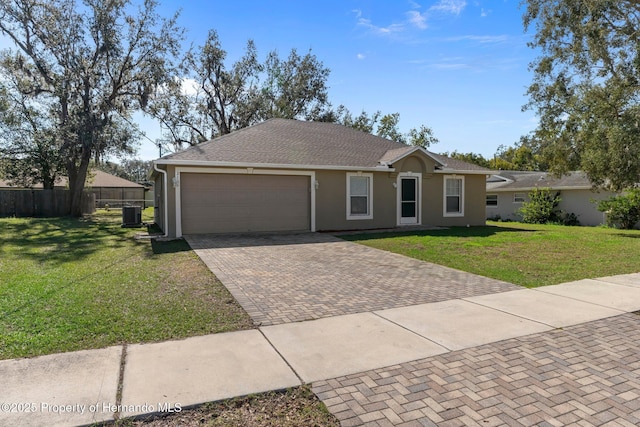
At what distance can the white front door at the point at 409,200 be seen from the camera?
53.1 ft

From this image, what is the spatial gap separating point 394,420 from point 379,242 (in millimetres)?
9484

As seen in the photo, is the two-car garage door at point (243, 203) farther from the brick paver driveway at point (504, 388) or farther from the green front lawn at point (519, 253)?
the brick paver driveway at point (504, 388)

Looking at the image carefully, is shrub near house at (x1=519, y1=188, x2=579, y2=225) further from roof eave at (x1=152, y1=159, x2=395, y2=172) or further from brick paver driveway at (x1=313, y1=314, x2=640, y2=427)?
Result: brick paver driveway at (x1=313, y1=314, x2=640, y2=427)

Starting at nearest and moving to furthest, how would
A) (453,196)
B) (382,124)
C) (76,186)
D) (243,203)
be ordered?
(243,203) → (453,196) → (76,186) → (382,124)

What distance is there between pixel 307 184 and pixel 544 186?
18.5 meters

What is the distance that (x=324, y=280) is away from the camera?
7266mm

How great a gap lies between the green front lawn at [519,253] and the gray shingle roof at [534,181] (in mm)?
11273

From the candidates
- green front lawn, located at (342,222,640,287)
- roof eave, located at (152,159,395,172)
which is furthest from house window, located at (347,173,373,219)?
green front lawn, located at (342,222,640,287)

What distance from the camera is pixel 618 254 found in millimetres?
10586

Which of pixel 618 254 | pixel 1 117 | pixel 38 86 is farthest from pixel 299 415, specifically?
pixel 1 117

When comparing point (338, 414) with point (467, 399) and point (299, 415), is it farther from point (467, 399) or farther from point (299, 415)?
point (467, 399)

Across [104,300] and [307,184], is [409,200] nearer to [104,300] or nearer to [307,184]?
[307,184]

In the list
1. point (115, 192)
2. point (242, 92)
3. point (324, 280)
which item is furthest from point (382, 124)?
point (324, 280)

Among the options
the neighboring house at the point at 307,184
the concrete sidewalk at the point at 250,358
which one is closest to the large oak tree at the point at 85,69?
the neighboring house at the point at 307,184
